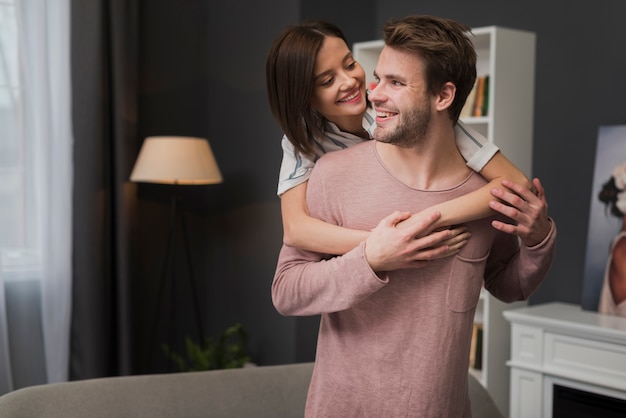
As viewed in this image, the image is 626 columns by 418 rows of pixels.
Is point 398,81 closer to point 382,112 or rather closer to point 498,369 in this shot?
point 382,112

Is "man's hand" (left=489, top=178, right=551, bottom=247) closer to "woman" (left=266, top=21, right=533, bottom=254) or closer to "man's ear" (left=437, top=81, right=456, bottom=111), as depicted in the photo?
"woman" (left=266, top=21, right=533, bottom=254)

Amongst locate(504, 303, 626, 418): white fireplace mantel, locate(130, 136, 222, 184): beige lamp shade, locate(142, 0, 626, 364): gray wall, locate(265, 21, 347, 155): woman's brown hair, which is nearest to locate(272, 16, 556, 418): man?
locate(265, 21, 347, 155): woman's brown hair

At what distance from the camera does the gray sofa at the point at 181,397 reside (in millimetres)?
2217

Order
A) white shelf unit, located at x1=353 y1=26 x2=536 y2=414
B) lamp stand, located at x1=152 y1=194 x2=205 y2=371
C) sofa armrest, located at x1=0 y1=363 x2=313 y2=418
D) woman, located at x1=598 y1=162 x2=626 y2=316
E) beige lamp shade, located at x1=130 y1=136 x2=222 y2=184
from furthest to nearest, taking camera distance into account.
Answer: lamp stand, located at x1=152 y1=194 x2=205 y2=371
beige lamp shade, located at x1=130 y1=136 x2=222 y2=184
white shelf unit, located at x1=353 y1=26 x2=536 y2=414
woman, located at x1=598 y1=162 x2=626 y2=316
sofa armrest, located at x1=0 y1=363 x2=313 y2=418

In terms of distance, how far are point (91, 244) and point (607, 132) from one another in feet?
8.35

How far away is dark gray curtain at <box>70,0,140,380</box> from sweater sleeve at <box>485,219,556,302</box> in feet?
9.02

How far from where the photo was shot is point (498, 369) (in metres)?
3.81

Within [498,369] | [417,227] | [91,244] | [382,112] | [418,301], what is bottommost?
[498,369]

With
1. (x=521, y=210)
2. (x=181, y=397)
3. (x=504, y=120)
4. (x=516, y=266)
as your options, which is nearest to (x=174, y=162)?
(x=504, y=120)

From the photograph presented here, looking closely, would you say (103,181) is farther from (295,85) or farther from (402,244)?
(402,244)

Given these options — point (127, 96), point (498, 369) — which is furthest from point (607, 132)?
point (127, 96)

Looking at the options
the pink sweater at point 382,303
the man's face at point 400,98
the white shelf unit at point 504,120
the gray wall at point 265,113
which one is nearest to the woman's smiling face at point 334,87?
the pink sweater at point 382,303

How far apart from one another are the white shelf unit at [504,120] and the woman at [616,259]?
0.47 m

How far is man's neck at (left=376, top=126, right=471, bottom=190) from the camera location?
1.71m
